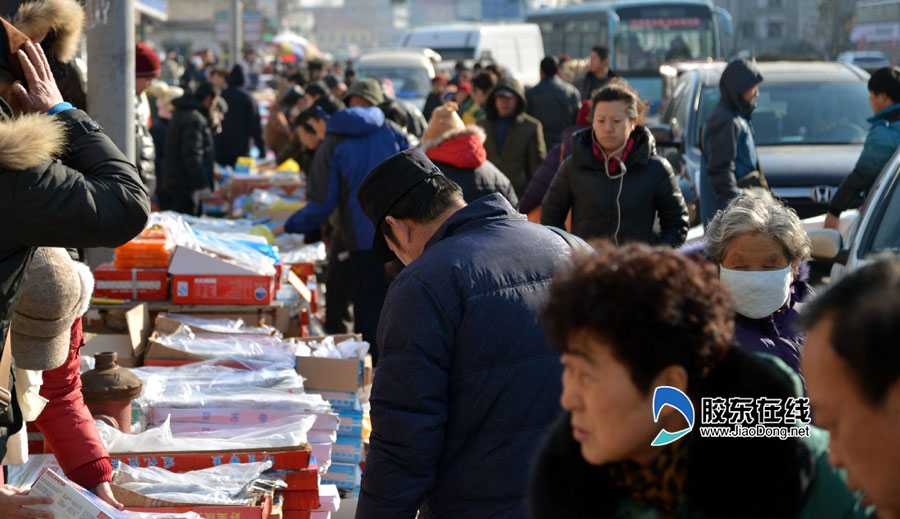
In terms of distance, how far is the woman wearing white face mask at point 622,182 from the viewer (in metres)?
5.68

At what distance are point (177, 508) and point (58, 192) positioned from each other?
1.51 metres

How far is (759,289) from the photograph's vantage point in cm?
330

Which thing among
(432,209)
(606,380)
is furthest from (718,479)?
Result: (432,209)

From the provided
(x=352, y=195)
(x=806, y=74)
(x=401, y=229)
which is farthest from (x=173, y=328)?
(x=806, y=74)

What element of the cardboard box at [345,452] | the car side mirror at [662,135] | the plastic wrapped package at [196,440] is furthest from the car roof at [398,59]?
the plastic wrapped package at [196,440]

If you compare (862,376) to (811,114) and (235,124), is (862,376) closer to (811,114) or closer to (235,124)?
(811,114)

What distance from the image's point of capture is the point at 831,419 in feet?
4.45

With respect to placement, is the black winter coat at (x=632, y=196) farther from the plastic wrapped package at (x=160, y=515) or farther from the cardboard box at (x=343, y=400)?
the plastic wrapped package at (x=160, y=515)

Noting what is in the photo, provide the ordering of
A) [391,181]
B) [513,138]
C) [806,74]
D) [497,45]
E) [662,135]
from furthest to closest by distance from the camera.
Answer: [497,45] → [806,74] → [513,138] → [662,135] → [391,181]

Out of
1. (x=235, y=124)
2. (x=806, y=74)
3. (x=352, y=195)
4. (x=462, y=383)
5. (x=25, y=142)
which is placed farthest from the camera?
(x=235, y=124)

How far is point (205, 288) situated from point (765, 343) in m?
3.34

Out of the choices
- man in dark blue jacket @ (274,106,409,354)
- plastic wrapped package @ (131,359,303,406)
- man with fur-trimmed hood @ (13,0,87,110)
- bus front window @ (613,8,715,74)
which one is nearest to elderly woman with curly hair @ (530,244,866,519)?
man with fur-trimmed hood @ (13,0,87,110)

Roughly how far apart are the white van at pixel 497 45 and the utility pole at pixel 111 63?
73.3 ft

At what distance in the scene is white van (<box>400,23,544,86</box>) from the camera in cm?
2838
